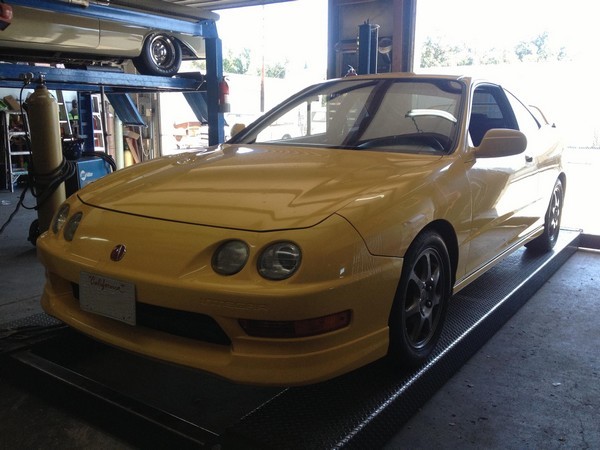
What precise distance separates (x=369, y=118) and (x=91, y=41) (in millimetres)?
3758

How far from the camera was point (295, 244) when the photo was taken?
1.62m

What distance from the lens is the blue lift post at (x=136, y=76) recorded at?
4195 millimetres

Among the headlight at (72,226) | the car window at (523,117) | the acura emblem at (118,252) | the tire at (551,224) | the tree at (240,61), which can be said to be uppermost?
the tree at (240,61)

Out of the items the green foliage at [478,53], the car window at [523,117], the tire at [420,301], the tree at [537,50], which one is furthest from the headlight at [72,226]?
the tree at [537,50]

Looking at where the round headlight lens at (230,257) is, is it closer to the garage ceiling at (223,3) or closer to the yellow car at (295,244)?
the yellow car at (295,244)

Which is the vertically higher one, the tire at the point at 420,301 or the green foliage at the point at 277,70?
the green foliage at the point at 277,70

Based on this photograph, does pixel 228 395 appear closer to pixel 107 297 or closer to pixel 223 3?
pixel 107 297

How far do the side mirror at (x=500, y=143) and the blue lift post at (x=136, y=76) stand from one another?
3403mm

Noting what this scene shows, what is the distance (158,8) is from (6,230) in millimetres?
2602

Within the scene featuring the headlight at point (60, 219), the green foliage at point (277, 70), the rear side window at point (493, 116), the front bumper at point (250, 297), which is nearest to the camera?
the front bumper at point (250, 297)

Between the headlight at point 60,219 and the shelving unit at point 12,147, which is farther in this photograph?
the shelving unit at point 12,147

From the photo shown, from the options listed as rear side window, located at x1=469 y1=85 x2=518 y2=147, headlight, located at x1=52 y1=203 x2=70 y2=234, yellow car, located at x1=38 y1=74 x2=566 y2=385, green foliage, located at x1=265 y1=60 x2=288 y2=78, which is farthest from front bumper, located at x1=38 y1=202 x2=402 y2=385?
green foliage, located at x1=265 y1=60 x2=288 y2=78

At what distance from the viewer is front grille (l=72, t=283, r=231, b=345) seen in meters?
1.68

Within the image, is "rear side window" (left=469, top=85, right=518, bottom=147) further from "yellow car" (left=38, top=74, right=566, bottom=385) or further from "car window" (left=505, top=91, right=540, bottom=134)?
"yellow car" (left=38, top=74, right=566, bottom=385)
